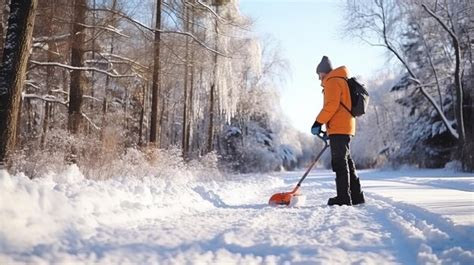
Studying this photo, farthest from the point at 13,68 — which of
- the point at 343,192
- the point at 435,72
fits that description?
the point at 435,72

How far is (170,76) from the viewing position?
1505 cm

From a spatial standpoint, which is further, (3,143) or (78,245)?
(3,143)

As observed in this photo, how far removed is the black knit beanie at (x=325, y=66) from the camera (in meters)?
6.81

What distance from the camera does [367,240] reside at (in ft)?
11.8

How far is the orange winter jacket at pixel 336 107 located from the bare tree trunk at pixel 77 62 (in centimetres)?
825

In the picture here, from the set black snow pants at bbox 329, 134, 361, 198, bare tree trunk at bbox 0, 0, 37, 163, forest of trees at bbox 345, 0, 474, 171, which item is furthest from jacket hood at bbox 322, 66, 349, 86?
forest of trees at bbox 345, 0, 474, 171

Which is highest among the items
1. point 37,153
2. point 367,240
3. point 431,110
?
point 431,110

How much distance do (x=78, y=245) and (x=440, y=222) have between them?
3.25m

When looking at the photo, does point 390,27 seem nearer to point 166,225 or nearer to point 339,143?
point 339,143

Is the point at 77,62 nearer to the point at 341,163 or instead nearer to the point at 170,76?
the point at 170,76

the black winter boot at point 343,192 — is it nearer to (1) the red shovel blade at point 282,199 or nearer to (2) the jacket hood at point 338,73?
(1) the red shovel blade at point 282,199

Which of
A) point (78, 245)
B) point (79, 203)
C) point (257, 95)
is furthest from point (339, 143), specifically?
point (257, 95)

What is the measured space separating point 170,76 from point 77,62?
3.26 metres

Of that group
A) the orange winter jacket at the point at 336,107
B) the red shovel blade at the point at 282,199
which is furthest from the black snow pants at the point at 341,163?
the red shovel blade at the point at 282,199
